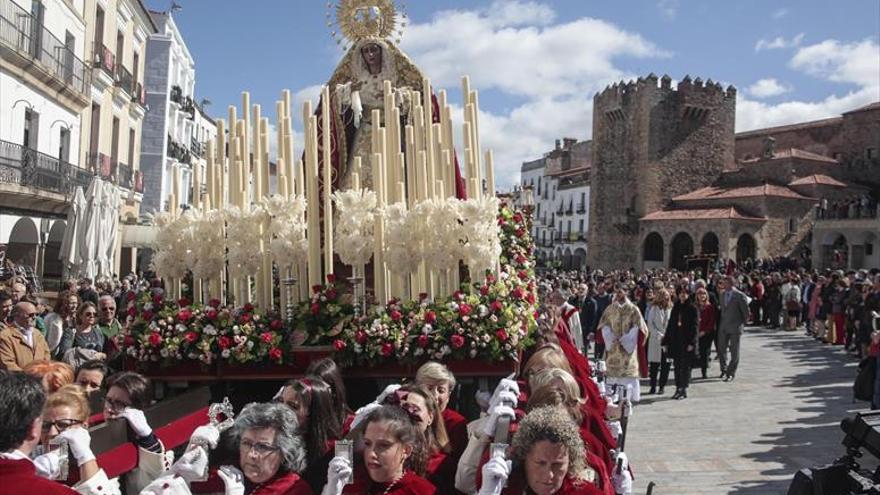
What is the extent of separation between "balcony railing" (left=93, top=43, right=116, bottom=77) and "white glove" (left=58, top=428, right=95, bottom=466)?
825 inches

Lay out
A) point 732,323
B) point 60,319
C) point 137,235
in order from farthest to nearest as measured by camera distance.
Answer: point 137,235, point 732,323, point 60,319

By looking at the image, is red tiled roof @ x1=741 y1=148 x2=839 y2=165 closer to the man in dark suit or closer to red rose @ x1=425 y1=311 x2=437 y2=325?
the man in dark suit

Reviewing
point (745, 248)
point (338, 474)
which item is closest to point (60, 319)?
point (338, 474)

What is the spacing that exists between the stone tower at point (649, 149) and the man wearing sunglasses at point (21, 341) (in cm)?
4877

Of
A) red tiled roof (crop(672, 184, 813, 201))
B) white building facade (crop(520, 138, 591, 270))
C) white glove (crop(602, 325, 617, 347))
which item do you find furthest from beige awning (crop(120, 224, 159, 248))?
white building facade (crop(520, 138, 591, 270))

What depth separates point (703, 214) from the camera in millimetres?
48969

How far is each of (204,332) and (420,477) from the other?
3009 millimetres

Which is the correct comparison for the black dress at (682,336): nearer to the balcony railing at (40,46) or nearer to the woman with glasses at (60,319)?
the woman with glasses at (60,319)

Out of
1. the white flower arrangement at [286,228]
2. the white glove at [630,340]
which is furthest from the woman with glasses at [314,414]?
the white glove at [630,340]

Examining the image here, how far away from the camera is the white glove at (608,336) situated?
11.4 metres

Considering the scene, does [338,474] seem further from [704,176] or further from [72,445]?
[704,176]

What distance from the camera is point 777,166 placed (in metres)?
50.4

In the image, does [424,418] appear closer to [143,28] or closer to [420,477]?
[420,477]

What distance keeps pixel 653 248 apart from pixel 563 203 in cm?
2178
